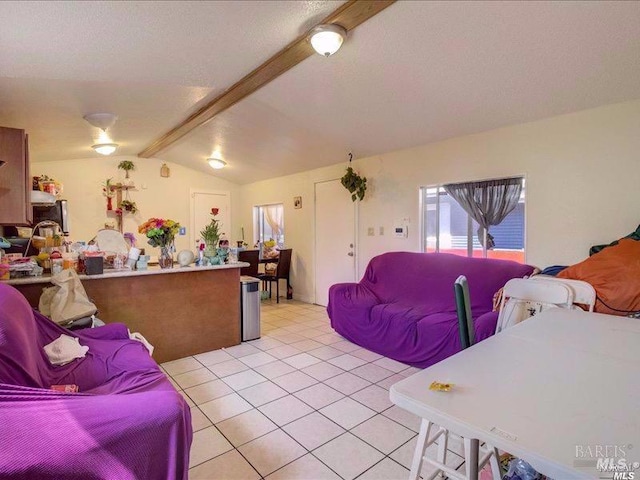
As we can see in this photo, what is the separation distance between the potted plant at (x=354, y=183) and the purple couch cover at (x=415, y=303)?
0.94 meters

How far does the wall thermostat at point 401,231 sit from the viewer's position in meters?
4.19

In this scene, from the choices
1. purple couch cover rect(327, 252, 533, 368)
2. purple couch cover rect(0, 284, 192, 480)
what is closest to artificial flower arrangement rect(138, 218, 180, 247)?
purple couch cover rect(0, 284, 192, 480)

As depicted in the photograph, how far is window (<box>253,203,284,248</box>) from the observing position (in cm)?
652

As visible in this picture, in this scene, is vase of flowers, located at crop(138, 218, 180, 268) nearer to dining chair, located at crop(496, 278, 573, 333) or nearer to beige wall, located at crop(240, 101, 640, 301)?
beige wall, located at crop(240, 101, 640, 301)

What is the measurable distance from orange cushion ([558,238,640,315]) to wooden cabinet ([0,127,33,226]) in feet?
12.8

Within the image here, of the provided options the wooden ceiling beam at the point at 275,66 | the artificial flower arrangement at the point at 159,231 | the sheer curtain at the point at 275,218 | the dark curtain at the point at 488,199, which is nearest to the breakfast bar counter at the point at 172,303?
the artificial flower arrangement at the point at 159,231

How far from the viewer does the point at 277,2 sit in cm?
192

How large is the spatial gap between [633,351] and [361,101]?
266cm

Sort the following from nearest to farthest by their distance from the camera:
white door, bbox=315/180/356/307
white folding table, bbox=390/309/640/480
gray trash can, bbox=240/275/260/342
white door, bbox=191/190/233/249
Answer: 1. white folding table, bbox=390/309/640/480
2. gray trash can, bbox=240/275/260/342
3. white door, bbox=315/180/356/307
4. white door, bbox=191/190/233/249

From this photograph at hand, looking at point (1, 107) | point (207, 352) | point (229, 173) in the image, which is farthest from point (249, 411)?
point (229, 173)

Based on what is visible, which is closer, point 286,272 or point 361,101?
point 361,101

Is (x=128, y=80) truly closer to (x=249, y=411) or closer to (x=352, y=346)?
(x=249, y=411)

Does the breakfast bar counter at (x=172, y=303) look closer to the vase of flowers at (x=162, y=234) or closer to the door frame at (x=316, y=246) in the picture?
the vase of flowers at (x=162, y=234)

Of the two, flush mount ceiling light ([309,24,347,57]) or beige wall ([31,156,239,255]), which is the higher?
flush mount ceiling light ([309,24,347,57])
